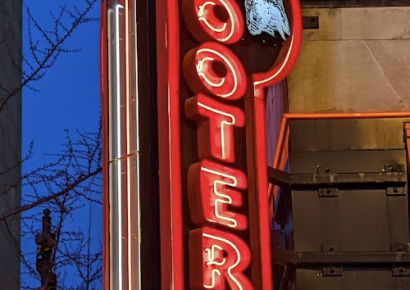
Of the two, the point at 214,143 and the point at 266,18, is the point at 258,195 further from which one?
the point at 266,18

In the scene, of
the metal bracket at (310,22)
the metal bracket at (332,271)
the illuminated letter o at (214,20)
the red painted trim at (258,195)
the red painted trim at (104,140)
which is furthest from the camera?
the metal bracket at (310,22)

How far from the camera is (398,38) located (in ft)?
39.6

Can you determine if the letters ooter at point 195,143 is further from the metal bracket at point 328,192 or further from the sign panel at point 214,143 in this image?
the metal bracket at point 328,192

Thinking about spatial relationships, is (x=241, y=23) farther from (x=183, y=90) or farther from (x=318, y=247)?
(x=318, y=247)

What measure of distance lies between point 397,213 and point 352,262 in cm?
83

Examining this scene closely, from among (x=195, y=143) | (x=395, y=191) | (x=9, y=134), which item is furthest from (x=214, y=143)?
(x=9, y=134)

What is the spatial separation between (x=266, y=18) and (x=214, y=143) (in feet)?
5.66

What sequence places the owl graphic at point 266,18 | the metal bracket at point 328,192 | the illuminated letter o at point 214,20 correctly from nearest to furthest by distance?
the illuminated letter o at point 214,20 → the owl graphic at point 266,18 → the metal bracket at point 328,192

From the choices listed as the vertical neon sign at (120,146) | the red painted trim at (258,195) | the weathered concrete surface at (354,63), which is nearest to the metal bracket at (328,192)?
the weathered concrete surface at (354,63)

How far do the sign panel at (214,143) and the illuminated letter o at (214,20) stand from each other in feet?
0.03

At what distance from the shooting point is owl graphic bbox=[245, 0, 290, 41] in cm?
1047

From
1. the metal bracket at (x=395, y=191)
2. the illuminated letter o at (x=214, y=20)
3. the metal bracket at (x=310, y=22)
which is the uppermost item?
the metal bracket at (x=310, y=22)

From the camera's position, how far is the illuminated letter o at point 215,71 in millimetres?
9828

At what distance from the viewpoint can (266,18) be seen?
10562 millimetres
